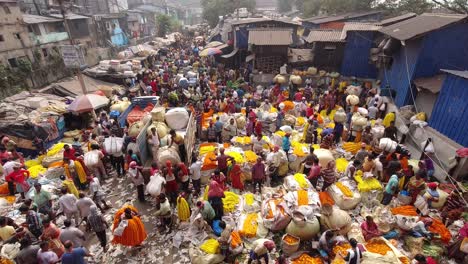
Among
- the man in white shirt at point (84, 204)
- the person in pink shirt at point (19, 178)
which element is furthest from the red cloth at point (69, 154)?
the man in white shirt at point (84, 204)

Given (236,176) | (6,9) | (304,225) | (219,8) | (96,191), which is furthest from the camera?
(219,8)

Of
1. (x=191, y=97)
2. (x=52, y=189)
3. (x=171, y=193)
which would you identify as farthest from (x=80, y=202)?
(x=191, y=97)

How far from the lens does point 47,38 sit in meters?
21.0

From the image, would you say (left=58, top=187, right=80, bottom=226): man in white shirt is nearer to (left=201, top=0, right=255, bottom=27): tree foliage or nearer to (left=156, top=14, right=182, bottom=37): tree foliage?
(left=156, top=14, right=182, bottom=37): tree foliage

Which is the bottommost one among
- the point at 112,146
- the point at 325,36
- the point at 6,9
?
the point at 112,146

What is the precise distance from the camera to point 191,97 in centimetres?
1566

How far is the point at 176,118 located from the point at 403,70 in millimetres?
10788

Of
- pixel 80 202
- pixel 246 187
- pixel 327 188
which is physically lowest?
pixel 246 187

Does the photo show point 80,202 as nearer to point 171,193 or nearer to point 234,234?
point 171,193

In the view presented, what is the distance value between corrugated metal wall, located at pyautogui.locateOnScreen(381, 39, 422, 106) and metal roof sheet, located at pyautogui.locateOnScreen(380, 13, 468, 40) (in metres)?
0.54

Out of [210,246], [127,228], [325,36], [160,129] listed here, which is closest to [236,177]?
[210,246]

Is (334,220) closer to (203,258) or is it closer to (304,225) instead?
(304,225)

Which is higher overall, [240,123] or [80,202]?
[80,202]

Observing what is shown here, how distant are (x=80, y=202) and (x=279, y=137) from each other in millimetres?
6939
